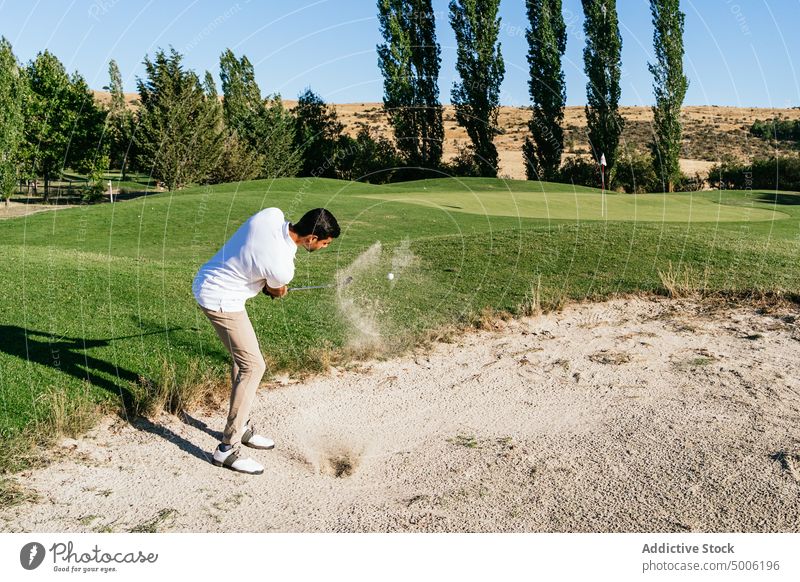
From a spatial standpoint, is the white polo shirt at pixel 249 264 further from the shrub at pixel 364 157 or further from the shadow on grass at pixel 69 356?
the shrub at pixel 364 157

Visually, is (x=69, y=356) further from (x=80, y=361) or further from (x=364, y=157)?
(x=364, y=157)

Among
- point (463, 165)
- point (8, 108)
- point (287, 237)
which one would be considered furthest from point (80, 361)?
point (463, 165)

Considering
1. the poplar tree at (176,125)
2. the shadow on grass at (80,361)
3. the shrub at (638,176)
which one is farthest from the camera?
the shrub at (638,176)

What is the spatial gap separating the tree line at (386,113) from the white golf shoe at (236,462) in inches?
917

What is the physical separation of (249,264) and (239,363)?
104cm

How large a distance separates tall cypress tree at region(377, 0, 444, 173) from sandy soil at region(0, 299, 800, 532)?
1919cm

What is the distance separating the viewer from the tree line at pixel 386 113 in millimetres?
32781

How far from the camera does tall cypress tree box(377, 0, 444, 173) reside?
27438 mm

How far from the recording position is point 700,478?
6461 millimetres

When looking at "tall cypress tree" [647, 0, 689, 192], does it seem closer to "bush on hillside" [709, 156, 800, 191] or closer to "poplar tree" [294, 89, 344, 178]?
"bush on hillside" [709, 156, 800, 191]

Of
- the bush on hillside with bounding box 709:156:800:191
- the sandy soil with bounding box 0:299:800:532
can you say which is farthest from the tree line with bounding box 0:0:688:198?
the sandy soil with bounding box 0:299:800:532

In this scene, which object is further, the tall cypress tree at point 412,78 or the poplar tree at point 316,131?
the poplar tree at point 316,131

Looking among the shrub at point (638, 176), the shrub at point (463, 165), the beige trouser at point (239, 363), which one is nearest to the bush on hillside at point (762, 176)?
the shrub at point (638, 176)

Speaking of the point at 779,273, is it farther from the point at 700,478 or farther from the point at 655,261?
the point at 700,478
